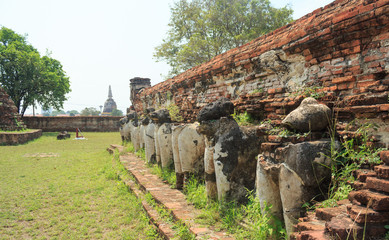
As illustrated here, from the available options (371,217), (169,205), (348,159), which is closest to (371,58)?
(348,159)

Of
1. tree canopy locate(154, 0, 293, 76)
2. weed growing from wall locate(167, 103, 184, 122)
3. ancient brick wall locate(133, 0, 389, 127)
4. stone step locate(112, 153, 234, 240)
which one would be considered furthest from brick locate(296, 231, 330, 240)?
tree canopy locate(154, 0, 293, 76)

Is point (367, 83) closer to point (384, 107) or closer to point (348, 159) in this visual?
point (384, 107)

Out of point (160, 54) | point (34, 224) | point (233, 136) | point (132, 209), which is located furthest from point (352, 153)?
point (160, 54)

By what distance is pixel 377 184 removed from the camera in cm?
166

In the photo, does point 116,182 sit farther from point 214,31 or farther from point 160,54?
point 160,54

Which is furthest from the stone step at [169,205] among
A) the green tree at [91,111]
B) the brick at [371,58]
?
the green tree at [91,111]

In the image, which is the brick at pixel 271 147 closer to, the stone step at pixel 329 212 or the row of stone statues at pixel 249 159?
the row of stone statues at pixel 249 159

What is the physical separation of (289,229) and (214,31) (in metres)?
17.0

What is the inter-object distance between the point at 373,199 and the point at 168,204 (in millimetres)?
2424

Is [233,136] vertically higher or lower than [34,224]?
higher

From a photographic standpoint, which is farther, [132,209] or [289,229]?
[132,209]

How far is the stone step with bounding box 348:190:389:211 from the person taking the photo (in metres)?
1.51

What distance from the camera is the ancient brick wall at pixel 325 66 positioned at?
7.31ft

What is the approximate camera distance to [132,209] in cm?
402
